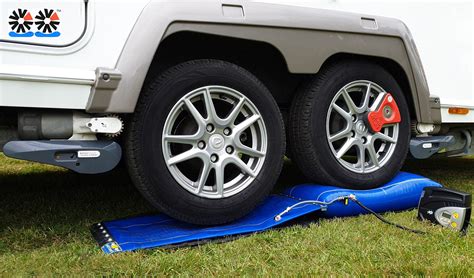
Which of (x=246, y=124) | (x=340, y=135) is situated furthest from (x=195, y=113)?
(x=340, y=135)

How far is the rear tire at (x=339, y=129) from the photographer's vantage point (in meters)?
2.59

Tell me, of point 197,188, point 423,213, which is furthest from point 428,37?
point 197,188

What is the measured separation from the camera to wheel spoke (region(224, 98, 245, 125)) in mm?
2287

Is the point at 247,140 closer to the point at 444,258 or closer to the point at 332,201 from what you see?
the point at 332,201

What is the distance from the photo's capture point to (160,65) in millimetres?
2473

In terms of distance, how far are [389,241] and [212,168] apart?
3.10 ft

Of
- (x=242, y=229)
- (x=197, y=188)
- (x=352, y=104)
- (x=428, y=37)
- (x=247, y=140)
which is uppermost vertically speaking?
(x=428, y=37)

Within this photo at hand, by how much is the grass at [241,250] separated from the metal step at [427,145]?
532 millimetres

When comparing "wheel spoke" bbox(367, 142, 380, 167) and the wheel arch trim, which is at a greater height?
the wheel arch trim

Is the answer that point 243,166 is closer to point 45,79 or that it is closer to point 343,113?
point 343,113

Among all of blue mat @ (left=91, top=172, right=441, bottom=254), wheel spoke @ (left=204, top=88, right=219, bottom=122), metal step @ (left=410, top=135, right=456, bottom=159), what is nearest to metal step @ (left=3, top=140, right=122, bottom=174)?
blue mat @ (left=91, top=172, right=441, bottom=254)

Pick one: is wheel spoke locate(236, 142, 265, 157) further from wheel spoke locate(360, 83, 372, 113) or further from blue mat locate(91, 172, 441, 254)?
wheel spoke locate(360, 83, 372, 113)

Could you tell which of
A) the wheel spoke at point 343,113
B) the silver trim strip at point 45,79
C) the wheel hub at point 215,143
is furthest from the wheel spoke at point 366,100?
the silver trim strip at point 45,79

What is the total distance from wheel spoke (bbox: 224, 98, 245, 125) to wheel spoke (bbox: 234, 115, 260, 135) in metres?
0.05
